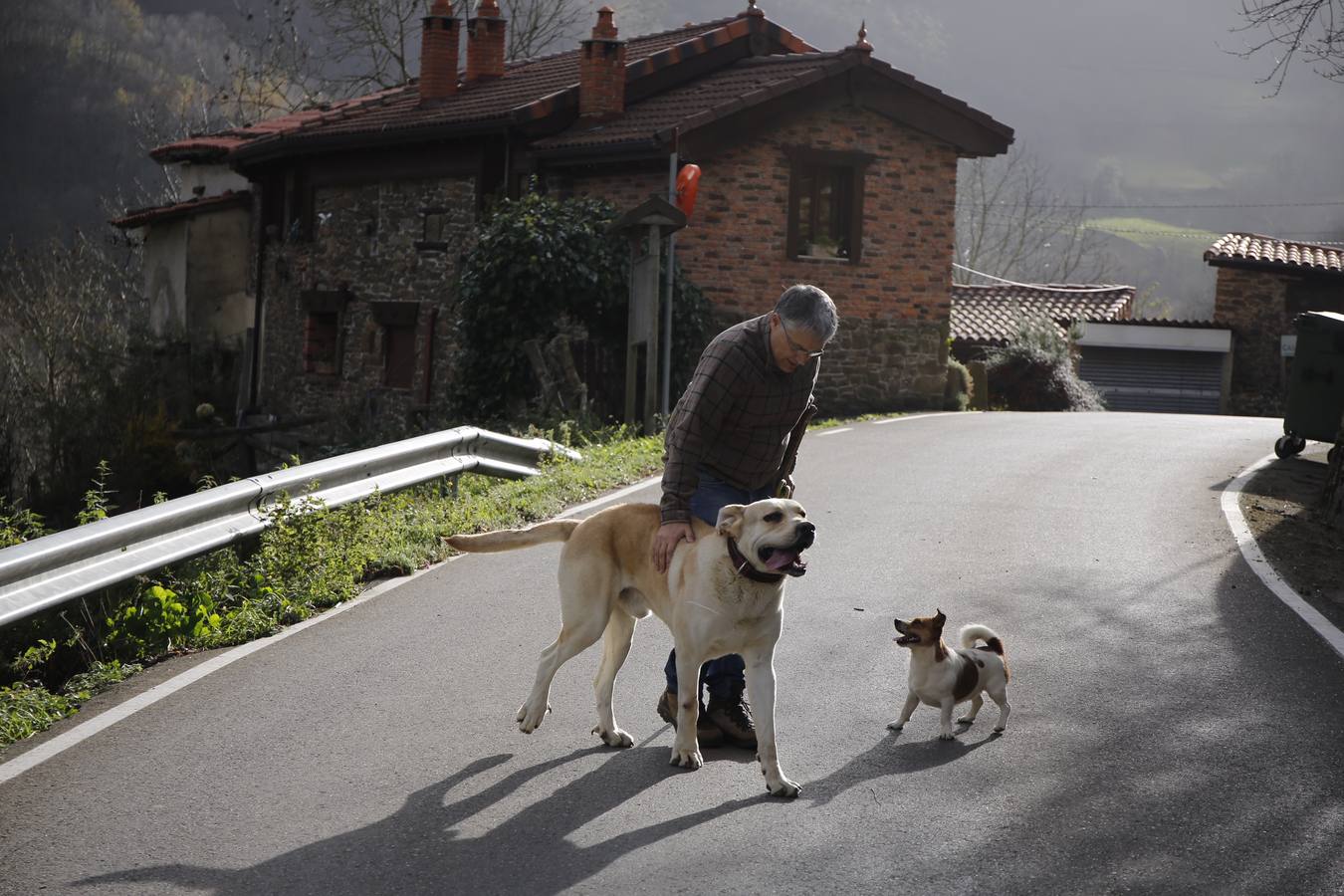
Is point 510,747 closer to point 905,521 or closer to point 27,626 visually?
point 27,626

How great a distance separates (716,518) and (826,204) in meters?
19.7

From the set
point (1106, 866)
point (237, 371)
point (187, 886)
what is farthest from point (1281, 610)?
point (237, 371)

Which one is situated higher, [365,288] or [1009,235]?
[1009,235]

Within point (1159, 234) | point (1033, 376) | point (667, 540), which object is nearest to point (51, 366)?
point (1033, 376)

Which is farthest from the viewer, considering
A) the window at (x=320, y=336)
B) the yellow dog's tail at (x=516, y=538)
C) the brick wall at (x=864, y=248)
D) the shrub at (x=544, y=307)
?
the window at (x=320, y=336)

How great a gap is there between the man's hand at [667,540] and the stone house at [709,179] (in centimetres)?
1613

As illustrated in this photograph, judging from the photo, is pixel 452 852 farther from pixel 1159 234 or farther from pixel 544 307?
pixel 1159 234

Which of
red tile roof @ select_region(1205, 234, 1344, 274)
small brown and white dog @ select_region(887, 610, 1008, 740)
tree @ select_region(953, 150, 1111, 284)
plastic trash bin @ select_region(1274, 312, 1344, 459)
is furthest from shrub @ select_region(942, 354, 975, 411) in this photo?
tree @ select_region(953, 150, 1111, 284)

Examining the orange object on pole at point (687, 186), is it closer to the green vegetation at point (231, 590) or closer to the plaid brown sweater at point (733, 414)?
the green vegetation at point (231, 590)

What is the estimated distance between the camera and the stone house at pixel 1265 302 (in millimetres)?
37875

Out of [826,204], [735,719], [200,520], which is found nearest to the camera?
[735,719]

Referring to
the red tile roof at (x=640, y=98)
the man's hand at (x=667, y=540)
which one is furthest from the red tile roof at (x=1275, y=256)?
the man's hand at (x=667, y=540)

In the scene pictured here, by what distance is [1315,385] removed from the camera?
18156mm

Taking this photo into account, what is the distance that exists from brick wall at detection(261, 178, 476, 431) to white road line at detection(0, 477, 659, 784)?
A: 16363mm
